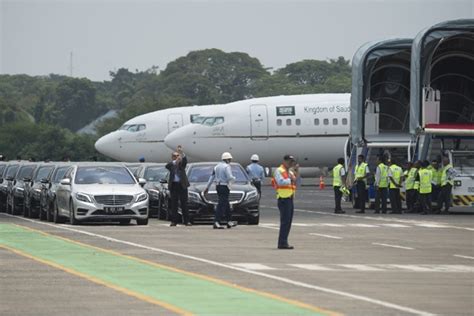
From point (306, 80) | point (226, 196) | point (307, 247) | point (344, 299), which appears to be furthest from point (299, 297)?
point (306, 80)

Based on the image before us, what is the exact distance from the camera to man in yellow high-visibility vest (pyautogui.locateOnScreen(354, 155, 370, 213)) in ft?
142

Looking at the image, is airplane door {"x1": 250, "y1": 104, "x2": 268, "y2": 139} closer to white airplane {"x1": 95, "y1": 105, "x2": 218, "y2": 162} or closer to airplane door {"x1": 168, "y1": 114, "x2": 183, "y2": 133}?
white airplane {"x1": 95, "y1": 105, "x2": 218, "y2": 162}

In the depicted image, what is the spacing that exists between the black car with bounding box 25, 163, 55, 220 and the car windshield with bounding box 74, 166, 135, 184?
2.49 metres

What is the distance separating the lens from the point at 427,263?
2359 cm

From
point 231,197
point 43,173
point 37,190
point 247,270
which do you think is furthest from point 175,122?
point 247,270

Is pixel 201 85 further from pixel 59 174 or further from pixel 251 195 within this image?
pixel 251 195

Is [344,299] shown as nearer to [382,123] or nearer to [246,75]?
[382,123]

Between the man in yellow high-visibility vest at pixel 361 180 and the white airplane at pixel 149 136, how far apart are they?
32.0 m

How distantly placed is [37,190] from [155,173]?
10.8 ft

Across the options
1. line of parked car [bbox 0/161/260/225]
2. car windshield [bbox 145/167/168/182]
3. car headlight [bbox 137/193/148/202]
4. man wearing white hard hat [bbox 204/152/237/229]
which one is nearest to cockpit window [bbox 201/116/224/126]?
car windshield [bbox 145/167/168/182]

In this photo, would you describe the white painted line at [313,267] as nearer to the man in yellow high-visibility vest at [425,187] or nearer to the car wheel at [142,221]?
the car wheel at [142,221]

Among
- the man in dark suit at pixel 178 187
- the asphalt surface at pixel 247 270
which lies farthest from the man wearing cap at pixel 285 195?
the man in dark suit at pixel 178 187

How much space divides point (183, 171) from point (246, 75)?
154 meters

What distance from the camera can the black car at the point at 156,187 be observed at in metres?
38.8
